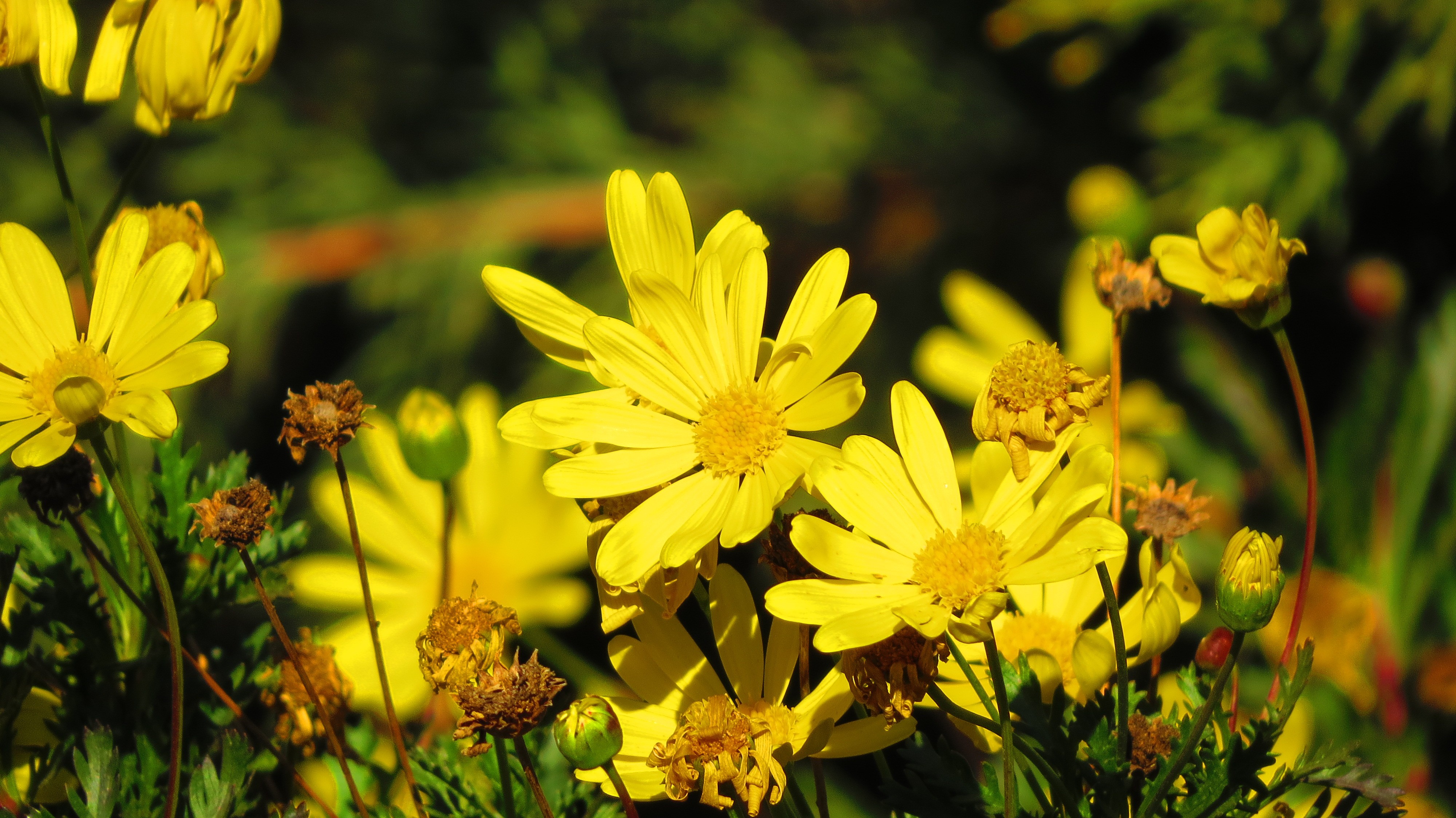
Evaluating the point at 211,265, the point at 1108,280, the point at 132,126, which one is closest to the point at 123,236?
the point at 211,265

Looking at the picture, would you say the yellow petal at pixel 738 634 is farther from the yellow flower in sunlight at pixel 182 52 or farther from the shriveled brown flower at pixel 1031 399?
the yellow flower in sunlight at pixel 182 52

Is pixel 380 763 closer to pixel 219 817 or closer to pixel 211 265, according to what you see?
pixel 219 817

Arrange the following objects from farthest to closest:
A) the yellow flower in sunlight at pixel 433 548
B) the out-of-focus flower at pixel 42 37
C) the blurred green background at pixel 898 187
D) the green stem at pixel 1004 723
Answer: the blurred green background at pixel 898 187
the yellow flower in sunlight at pixel 433 548
the out-of-focus flower at pixel 42 37
the green stem at pixel 1004 723

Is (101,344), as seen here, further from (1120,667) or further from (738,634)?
(1120,667)

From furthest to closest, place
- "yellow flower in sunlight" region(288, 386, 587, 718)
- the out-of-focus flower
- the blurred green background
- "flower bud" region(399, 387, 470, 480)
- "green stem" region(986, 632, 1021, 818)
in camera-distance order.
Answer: the blurred green background
"yellow flower in sunlight" region(288, 386, 587, 718)
"flower bud" region(399, 387, 470, 480)
the out-of-focus flower
"green stem" region(986, 632, 1021, 818)

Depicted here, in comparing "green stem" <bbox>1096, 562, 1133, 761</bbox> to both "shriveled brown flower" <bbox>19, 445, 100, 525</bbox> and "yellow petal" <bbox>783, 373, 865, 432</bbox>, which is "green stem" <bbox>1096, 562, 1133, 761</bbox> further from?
"shriveled brown flower" <bbox>19, 445, 100, 525</bbox>

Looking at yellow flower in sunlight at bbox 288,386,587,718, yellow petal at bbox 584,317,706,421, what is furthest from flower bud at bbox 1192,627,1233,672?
yellow flower in sunlight at bbox 288,386,587,718

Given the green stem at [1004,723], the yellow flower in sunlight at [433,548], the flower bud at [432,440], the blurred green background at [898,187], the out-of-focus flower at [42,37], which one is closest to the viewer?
the green stem at [1004,723]

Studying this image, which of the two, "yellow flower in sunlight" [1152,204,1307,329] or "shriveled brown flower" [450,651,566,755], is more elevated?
"yellow flower in sunlight" [1152,204,1307,329]

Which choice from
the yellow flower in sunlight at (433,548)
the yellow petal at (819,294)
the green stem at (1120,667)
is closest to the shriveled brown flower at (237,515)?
the yellow petal at (819,294)
